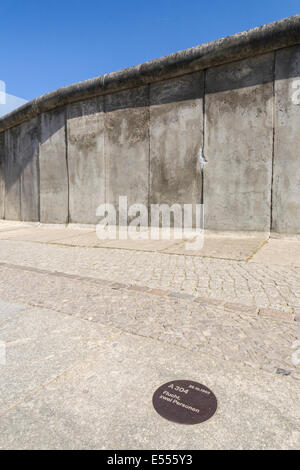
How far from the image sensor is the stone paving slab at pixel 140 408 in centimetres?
145

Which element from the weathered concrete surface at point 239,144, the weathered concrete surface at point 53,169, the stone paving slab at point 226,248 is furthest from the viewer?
the weathered concrete surface at point 53,169

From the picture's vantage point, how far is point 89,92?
898 cm

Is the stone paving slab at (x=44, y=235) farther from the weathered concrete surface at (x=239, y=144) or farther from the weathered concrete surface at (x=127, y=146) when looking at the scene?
the weathered concrete surface at (x=239, y=144)

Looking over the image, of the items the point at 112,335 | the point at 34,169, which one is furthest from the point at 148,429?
the point at 34,169

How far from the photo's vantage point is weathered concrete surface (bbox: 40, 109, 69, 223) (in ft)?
33.2

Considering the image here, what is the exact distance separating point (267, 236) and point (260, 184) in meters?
1.14

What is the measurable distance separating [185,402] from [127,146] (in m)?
7.63

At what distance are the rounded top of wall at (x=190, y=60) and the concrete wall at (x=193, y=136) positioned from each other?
0.02 meters

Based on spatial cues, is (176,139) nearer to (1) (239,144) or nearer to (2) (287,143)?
(1) (239,144)

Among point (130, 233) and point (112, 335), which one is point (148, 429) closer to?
point (112, 335)

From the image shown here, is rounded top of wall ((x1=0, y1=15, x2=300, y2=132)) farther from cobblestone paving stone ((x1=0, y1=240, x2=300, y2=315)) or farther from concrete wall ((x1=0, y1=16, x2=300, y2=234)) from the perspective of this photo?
cobblestone paving stone ((x1=0, y1=240, x2=300, y2=315))

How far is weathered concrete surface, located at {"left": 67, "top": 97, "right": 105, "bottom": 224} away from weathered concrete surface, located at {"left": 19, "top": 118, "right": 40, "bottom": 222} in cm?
214

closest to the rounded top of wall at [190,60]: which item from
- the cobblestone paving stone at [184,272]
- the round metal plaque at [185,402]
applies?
the cobblestone paving stone at [184,272]
